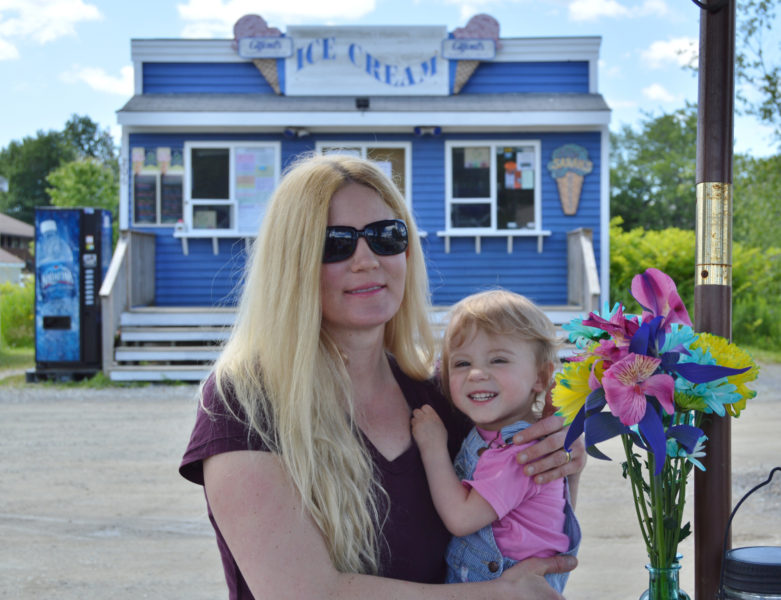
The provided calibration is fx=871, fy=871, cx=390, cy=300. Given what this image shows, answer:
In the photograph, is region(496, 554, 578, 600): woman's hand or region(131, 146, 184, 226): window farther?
region(131, 146, 184, 226): window

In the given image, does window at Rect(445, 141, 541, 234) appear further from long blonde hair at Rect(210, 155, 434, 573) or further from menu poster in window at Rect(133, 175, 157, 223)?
long blonde hair at Rect(210, 155, 434, 573)

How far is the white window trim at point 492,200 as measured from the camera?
14.0 metres

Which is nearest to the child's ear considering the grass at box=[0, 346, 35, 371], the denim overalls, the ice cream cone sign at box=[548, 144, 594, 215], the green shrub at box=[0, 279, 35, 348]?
the denim overalls

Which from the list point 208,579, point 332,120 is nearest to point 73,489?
point 208,579

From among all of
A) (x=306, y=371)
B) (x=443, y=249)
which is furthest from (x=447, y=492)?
(x=443, y=249)

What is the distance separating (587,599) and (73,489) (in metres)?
3.89

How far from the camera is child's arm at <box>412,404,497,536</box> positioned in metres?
2.16

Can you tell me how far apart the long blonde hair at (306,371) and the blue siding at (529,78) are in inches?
492

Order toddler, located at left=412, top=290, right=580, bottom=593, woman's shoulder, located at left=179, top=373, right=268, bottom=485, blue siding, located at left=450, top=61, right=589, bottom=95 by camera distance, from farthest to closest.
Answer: blue siding, located at left=450, top=61, right=589, bottom=95, toddler, located at left=412, top=290, right=580, bottom=593, woman's shoulder, located at left=179, top=373, right=268, bottom=485

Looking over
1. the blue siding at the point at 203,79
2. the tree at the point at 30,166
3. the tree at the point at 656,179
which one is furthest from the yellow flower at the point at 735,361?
the tree at the point at 30,166

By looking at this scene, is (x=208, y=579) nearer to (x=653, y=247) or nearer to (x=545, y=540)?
(x=545, y=540)

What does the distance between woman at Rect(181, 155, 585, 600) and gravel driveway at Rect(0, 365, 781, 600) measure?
2.40m

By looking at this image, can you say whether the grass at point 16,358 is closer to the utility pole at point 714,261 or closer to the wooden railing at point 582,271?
the wooden railing at point 582,271

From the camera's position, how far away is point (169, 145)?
14.1 m
